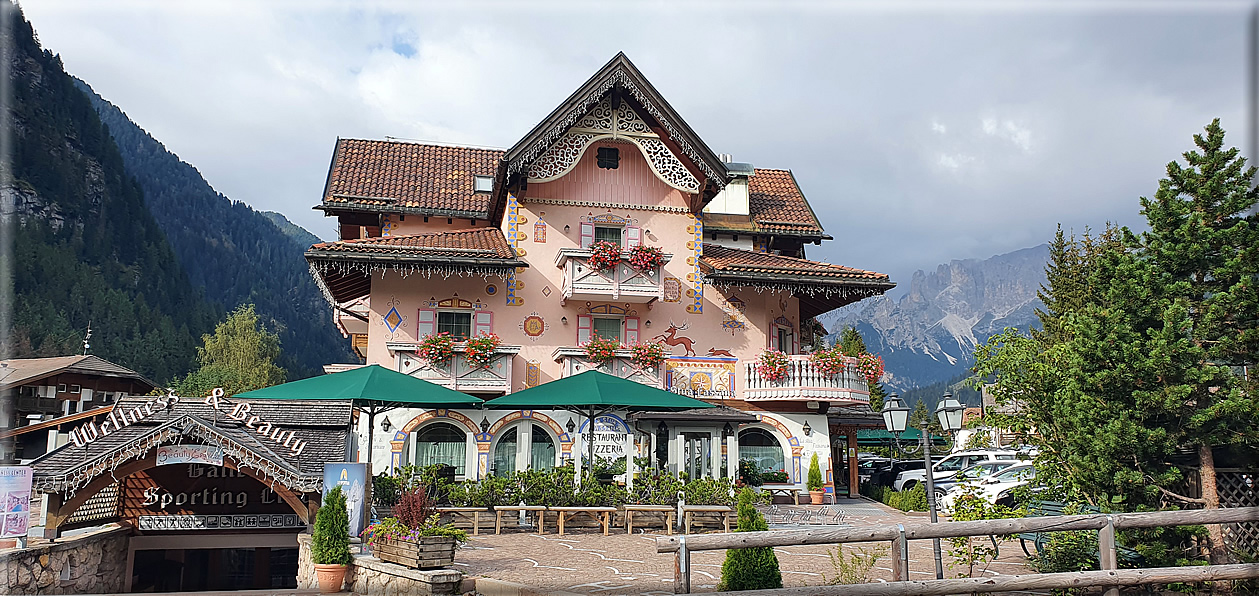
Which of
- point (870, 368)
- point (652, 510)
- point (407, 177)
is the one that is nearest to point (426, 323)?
point (407, 177)

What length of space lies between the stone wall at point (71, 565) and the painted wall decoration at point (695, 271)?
15.7 metres

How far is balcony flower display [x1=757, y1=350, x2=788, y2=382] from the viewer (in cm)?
2509

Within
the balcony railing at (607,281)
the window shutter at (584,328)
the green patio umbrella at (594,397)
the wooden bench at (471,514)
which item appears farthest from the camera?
the window shutter at (584,328)

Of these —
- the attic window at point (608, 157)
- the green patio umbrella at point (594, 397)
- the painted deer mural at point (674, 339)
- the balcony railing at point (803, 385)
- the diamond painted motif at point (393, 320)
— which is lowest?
the green patio umbrella at point (594, 397)

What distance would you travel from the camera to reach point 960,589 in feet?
32.2

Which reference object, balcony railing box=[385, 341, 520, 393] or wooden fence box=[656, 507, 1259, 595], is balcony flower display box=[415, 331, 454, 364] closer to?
balcony railing box=[385, 341, 520, 393]

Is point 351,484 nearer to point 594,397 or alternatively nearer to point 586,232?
point 594,397

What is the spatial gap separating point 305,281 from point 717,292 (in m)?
148

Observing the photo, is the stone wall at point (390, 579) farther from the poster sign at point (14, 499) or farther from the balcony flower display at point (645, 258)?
the balcony flower display at point (645, 258)

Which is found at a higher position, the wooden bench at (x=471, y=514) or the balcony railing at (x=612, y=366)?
the balcony railing at (x=612, y=366)

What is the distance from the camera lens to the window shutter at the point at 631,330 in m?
25.9

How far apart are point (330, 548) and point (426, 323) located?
1336 cm

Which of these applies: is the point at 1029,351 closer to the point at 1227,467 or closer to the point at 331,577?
the point at 1227,467

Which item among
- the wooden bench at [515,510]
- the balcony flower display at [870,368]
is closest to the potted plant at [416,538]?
the wooden bench at [515,510]
